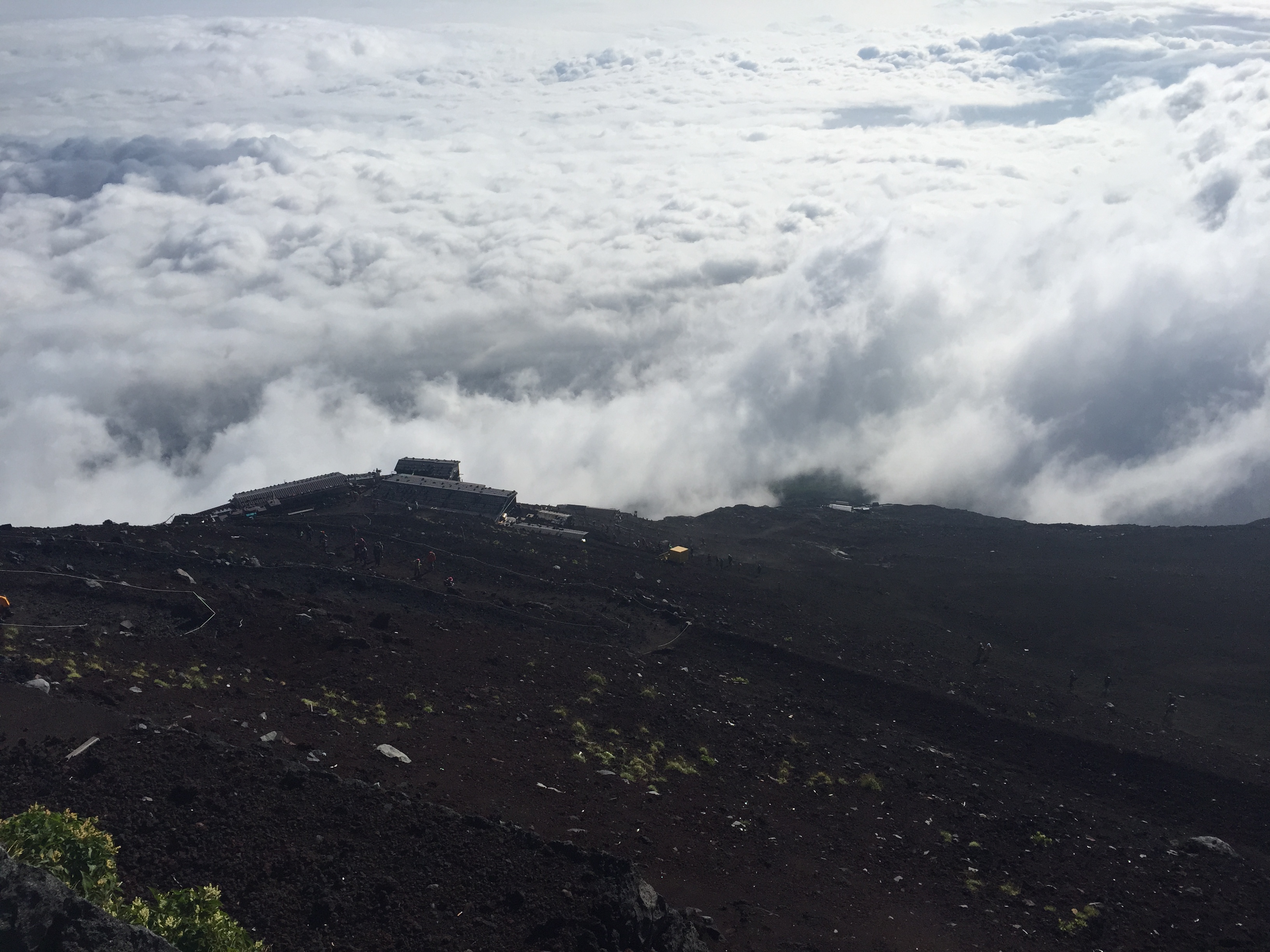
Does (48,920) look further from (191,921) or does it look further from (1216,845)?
(1216,845)

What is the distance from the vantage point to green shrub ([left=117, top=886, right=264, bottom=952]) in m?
12.6

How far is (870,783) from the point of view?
98.8 feet

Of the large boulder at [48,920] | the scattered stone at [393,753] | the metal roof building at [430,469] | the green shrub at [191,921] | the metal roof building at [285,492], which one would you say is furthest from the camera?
the metal roof building at [430,469]

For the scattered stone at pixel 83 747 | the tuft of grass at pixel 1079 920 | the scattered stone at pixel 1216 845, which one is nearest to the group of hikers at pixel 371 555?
the scattered stone at pixel 83 747

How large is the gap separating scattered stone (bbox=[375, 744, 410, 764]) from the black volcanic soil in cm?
52

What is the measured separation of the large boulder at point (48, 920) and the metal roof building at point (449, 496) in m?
53.7

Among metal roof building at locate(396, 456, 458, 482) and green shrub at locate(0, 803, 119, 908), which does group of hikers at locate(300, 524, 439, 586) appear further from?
green shrub at locate(0, 803, 119, 908)

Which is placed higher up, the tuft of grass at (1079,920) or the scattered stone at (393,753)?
the scattered stone at (393,753)

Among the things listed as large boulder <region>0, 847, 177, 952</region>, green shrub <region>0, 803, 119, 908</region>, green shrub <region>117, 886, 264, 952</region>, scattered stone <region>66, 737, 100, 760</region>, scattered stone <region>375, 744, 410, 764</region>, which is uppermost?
large boulder <region>0, 847, 177, 952</region>

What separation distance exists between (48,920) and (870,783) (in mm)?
24306

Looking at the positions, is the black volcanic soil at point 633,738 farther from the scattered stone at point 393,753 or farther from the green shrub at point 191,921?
the green shrub at point 191,921

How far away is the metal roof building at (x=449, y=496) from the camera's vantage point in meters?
66.0

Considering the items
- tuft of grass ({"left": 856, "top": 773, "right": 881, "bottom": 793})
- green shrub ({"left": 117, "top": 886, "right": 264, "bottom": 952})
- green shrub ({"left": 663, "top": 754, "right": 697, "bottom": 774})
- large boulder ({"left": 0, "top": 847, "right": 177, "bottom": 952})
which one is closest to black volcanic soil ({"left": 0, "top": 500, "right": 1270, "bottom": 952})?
green shrub ({"left": 663, "top": 754, "right": 697, "bottom": 774})

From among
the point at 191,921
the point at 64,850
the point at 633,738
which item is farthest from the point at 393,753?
the point at 191,921
